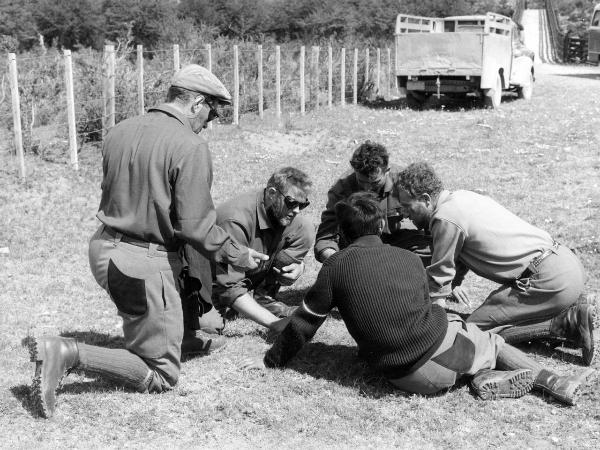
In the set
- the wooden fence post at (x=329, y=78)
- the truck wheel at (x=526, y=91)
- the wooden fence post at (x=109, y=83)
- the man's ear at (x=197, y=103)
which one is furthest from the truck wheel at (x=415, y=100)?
the man's ear at (x=197, y=103)

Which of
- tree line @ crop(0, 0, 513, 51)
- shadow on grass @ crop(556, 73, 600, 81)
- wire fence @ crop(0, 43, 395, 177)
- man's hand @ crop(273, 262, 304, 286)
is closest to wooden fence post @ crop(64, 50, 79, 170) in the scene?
wire fence @ crop(0, 43, 395, 177)

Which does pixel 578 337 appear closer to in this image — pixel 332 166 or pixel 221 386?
pixel 221 386

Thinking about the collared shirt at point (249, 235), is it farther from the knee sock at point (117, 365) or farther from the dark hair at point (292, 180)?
the knee sock at point (117, 365)

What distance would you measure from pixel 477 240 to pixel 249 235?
57.9 inches

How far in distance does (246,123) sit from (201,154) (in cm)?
1087

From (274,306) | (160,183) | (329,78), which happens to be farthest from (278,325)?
(329,78)

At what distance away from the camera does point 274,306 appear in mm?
5820

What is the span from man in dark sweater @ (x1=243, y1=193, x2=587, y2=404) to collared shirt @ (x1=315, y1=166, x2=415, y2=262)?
4.55ft

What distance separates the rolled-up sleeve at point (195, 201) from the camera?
4.09 m

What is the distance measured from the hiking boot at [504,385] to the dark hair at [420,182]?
3.57 feet

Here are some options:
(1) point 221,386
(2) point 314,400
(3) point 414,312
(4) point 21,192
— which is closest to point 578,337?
(3) point 414,312

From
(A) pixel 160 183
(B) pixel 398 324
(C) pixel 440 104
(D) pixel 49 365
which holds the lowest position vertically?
(D) pixel 49 365

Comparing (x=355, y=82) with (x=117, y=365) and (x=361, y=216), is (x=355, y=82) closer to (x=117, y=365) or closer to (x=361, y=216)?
(x=361, y=216)

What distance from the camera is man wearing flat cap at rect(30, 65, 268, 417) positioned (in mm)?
4094
